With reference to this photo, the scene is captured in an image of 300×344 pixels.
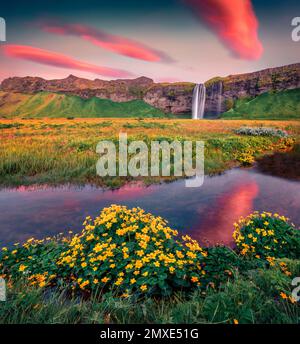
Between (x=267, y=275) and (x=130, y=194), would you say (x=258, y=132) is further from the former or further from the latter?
(x=267, y=275)

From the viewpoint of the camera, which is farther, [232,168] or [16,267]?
[232,168]

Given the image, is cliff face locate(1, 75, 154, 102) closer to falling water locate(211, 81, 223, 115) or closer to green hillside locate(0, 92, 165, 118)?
green hillside locate(0, 92, 165, 118)

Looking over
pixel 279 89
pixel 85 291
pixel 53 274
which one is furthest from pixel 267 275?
pixel 279 89

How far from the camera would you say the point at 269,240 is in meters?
4.41

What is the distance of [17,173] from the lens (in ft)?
34.7

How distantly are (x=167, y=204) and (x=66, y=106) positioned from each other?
153603 mm

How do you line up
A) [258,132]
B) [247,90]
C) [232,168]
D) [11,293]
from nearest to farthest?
[11,293] < [232,168] < [258,132] < [247,90]

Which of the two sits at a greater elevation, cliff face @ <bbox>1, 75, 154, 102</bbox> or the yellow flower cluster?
cliff face @ <bbox>1, 75, 154, 102</bbox>

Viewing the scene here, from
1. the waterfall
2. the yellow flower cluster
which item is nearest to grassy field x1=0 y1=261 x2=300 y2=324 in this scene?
the yellow flower cluster

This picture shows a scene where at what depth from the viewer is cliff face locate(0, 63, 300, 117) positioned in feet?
392

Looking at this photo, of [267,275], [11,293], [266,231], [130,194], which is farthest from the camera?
[130,194]

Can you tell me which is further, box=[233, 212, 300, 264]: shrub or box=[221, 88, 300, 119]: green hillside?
box=[221, 88, 300, 119]: green hillside
